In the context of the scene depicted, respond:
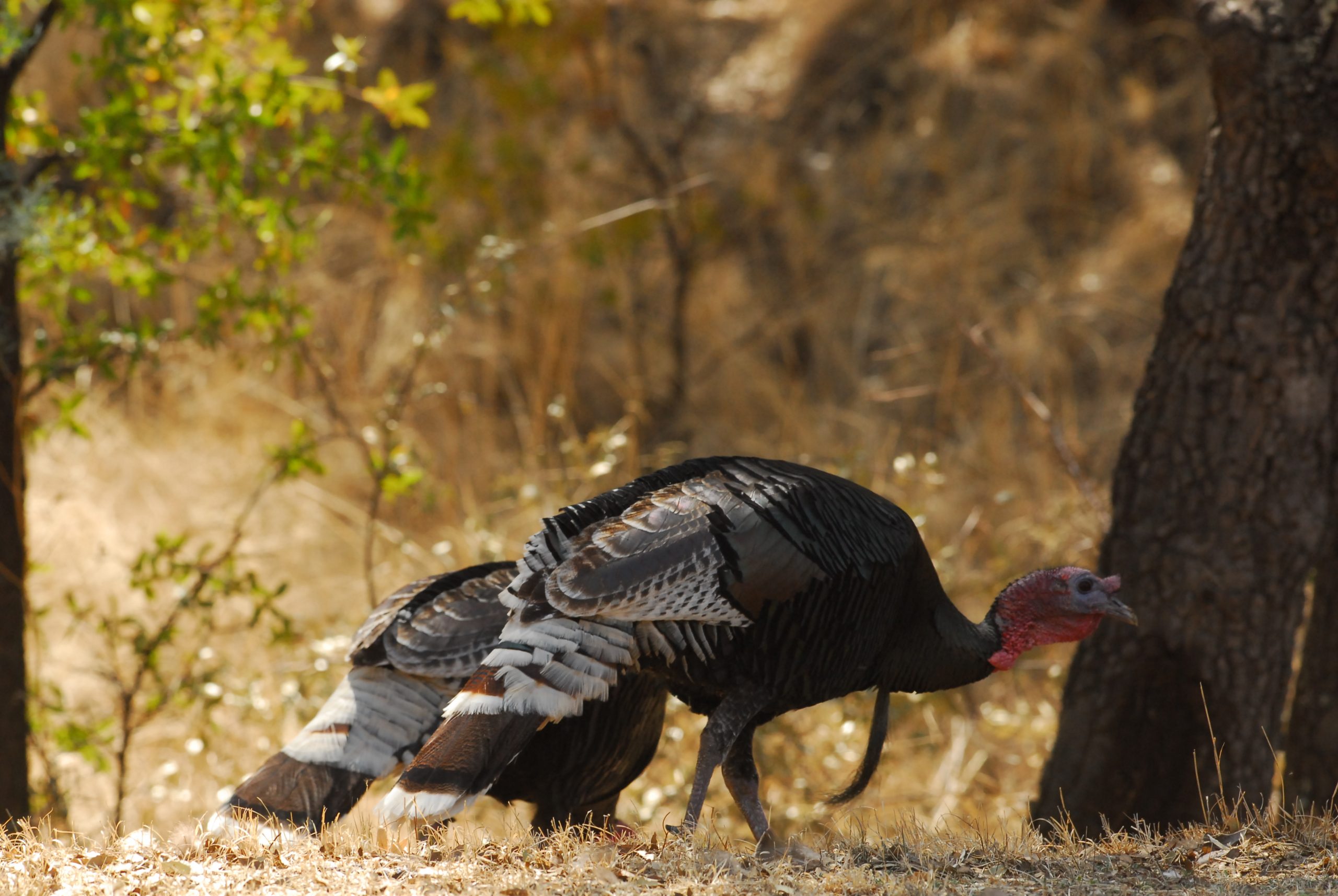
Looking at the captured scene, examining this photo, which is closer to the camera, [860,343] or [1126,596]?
[1126,596]

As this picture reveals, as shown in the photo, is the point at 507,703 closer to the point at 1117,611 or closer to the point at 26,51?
the point at 1117,611

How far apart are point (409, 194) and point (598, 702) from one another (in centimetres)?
247

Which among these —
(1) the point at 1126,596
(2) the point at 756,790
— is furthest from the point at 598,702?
(1) the point at 1126,596

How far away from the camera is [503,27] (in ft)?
31.9

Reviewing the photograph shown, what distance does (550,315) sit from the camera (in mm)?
10039

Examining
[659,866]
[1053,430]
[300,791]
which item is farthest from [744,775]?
[1053,430]

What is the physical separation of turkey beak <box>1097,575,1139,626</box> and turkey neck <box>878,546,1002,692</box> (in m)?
0.30

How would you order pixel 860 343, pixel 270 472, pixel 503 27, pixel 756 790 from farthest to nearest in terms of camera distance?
pixel 860 343
pixel 503 27
pixel 270 472
pixel 756 790

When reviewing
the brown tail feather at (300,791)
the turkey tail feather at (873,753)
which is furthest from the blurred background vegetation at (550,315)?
the brown tail feather at (300,791)

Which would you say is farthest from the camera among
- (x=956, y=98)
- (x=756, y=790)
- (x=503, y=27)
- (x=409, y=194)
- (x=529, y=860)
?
(x=956, y=98)

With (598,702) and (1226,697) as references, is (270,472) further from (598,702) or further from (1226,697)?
(1226,697)

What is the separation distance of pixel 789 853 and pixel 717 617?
0.61m

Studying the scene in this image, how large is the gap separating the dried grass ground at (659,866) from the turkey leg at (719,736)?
80mm

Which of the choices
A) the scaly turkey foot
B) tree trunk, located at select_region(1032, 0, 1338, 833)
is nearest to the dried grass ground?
the scaly turkey foot
